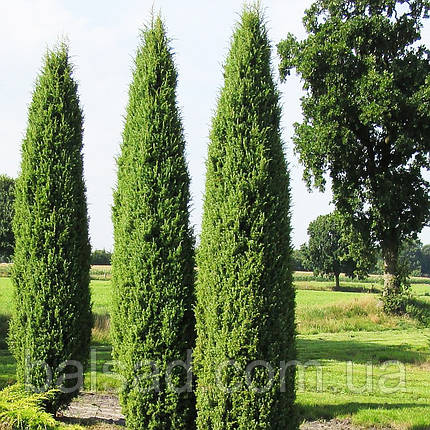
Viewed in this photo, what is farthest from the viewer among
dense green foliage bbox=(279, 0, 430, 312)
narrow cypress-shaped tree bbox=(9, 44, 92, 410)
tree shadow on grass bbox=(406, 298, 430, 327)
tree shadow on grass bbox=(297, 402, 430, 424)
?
tree shadow on grass bbox=(406, 298, 430, 327)

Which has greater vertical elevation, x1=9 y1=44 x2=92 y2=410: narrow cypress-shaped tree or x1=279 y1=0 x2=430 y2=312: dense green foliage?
x1=279 y1=0 x2=430 y2=312: dense green foliage

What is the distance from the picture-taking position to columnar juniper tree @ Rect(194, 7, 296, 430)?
21.7 ft

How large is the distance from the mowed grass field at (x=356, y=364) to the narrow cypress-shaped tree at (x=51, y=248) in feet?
4.21

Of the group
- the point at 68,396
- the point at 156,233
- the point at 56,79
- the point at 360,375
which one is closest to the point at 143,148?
the point at 156,233

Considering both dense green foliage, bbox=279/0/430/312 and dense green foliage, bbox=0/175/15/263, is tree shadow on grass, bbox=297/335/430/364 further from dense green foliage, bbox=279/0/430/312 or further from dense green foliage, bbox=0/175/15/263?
dense green foliage, bbox=0/175/15/263

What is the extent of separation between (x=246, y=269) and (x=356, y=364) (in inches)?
413

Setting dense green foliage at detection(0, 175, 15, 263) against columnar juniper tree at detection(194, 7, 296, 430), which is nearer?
columnar juniper tree at detection(194, 7, 296, 430)

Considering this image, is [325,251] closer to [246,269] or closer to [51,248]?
[51,248]

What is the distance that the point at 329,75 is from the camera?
2436 cm

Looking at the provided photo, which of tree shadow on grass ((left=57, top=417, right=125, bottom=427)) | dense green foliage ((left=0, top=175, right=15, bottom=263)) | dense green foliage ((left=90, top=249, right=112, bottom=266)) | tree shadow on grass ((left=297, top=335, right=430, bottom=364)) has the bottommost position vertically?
tree shadow on grass ((left=297, top=335, right=430, bottom=364))

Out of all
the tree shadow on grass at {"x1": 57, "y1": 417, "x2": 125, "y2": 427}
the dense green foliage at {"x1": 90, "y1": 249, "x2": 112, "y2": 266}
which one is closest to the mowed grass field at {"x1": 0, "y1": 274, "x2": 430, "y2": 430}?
the tree shadow on grass at {"x1": 57, "y1": 417, "x2": 125, "y2": 427}

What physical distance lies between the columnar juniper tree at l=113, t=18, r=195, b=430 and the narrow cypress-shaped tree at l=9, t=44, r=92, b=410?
122 centimetres

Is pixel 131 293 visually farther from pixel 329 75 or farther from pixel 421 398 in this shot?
pixel 329 75

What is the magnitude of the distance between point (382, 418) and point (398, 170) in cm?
1963
